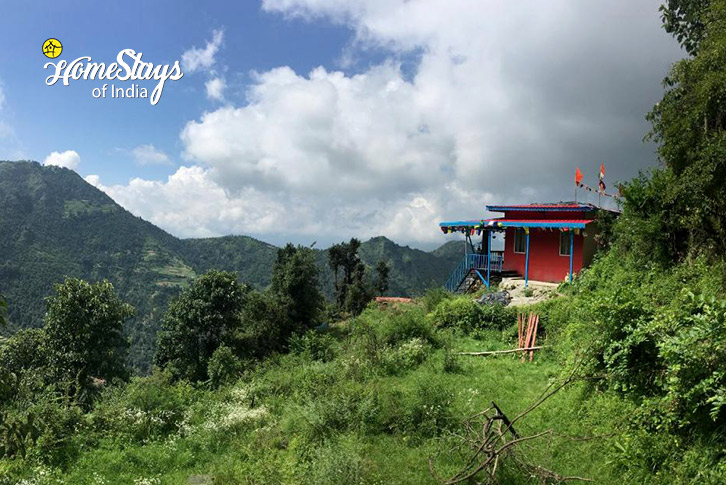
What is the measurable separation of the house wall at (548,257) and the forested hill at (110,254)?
69.6 meters

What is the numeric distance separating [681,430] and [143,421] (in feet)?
36.1

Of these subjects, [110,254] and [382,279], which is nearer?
[382,279]

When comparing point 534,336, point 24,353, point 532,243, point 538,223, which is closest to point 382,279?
point 532,243

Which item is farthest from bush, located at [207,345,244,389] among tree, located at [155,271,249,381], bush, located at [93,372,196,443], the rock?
the rock

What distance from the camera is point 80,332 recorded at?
20.5m

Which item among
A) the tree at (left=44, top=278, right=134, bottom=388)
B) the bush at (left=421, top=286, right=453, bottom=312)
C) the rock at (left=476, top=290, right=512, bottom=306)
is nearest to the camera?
the rock at (left=476, top=290, right=512, bottom=306)

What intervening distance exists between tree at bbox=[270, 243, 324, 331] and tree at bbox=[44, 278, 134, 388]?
9239 millimetres

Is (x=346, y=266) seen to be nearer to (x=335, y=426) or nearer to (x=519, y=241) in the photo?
(x=519, y=241)

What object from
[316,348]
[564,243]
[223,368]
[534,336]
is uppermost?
[564,243]

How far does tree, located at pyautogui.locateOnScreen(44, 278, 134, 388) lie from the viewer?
20.2 m

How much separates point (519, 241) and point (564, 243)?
8.88ft

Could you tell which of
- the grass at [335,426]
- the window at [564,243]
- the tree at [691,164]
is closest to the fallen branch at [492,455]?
the grass at [335,426]

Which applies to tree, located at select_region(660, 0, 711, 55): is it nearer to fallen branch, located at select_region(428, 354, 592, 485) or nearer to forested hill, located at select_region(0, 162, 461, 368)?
fallen branch, located at select_region(428, 354, 592, 485)

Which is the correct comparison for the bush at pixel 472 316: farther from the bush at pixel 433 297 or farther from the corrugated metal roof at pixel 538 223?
the corrugated metal roof at pixel 538 223
